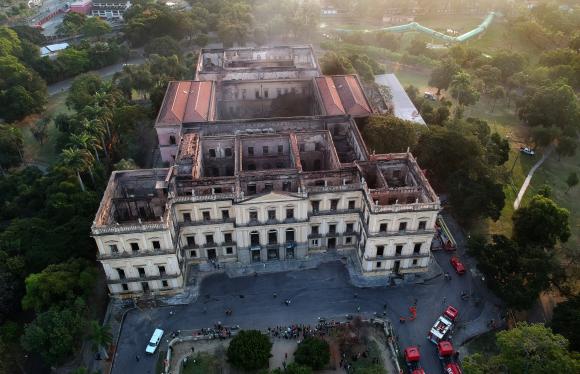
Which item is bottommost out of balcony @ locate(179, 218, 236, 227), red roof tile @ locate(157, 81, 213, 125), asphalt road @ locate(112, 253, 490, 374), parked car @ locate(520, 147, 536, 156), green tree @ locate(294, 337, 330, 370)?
asphalt road @ locate(112, 253, 490, 374)

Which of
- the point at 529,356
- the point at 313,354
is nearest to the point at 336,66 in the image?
the point at 313,354

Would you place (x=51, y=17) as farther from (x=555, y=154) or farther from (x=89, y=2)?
(x=555, y=154)

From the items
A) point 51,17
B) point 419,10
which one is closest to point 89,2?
point 51,17

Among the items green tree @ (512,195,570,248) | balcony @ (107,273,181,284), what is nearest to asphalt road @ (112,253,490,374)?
balcony @ (107,273,181,284)

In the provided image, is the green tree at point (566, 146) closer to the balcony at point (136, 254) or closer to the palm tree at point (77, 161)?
the balcony at point (136, 254)

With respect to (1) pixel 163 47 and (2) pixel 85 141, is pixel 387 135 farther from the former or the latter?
(1) pixel 163 47

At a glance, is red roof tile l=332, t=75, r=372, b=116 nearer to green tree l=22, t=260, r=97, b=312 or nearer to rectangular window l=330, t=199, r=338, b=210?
rectangular window l=330, t=199, r=338, b=210
